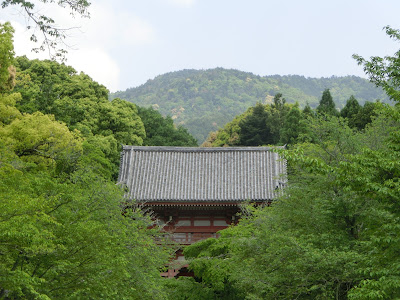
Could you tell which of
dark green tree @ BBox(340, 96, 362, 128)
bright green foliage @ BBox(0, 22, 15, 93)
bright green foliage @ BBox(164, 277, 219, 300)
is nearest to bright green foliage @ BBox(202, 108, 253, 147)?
dark green tree @ BBox(340, 96, 362, 128)

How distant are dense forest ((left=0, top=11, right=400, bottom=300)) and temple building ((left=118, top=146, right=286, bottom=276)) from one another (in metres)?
4.35

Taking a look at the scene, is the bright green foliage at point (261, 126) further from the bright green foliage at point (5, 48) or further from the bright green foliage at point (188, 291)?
the bright green foliage at point (5, 48)

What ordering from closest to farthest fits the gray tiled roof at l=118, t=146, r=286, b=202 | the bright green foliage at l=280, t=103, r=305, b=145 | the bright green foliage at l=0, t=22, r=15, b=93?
the bright green foliage at l=0, t=22, r=15, b=93 → the gray tiled roof at l=118, t=146, r=286, b=202 → the bright green foliage at l=280, t=103, r=305, b=145

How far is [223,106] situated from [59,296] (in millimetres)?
94853

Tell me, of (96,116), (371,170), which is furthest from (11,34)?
(96,116)

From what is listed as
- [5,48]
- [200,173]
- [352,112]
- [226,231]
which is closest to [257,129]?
[352,112]

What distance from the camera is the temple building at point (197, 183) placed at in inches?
957

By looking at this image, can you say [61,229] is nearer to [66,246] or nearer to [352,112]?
[66,246]

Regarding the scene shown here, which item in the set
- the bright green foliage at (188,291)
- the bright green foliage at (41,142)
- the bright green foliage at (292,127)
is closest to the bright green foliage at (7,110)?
the bright green foliage at (41,142)

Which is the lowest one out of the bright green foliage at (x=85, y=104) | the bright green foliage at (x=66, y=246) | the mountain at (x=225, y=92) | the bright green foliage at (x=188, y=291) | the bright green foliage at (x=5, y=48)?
the bright green foliage at (x=188, y=291)

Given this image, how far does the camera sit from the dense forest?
8.34 m

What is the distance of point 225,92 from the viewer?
4306 inches

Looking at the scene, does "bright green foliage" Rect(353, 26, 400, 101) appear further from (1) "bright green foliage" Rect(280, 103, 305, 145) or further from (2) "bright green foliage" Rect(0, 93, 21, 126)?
(1) "bright green foliage" Rect(280, 103, 305, 145)

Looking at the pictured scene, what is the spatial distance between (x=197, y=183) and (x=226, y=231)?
7460 millimetres
